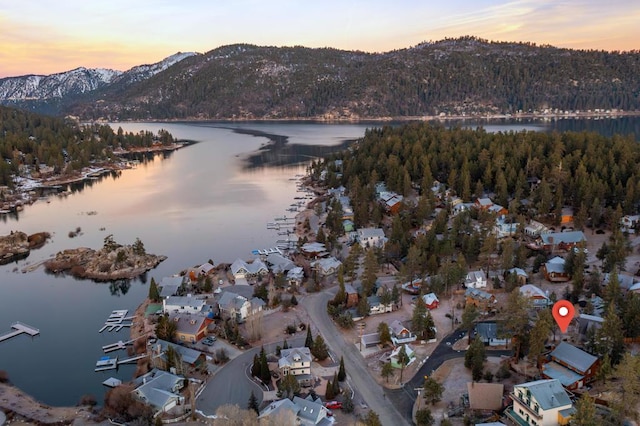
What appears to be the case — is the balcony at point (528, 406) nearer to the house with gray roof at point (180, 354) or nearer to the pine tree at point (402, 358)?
the pine tree at point (402, 358)

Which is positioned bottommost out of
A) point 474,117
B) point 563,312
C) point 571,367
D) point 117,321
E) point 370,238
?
point 117,321

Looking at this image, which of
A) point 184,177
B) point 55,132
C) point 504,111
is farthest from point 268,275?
point 504,111

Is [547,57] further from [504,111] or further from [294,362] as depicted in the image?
[294,362]

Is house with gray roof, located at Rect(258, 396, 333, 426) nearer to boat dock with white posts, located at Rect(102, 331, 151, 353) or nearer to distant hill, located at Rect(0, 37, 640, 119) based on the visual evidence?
boat dock with white posts, located at Rect(102, 331, 151, 353)

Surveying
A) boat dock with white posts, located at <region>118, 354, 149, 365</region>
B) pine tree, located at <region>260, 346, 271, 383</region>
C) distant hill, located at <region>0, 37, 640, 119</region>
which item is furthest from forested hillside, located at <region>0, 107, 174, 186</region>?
distant hill, located at <region>0, 37, 640, 119</region>

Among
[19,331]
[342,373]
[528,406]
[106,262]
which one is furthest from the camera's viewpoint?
[106,262]

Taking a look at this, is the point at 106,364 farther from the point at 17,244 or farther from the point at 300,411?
the point at 17,244

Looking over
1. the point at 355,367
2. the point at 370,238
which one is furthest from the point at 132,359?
the point at 370,238
